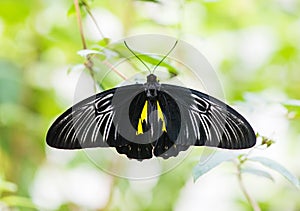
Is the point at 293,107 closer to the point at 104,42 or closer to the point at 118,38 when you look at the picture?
the point at 104,42

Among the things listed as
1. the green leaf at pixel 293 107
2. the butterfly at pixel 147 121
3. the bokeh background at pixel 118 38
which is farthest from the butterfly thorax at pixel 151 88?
the bokeh background at pixel 118 38

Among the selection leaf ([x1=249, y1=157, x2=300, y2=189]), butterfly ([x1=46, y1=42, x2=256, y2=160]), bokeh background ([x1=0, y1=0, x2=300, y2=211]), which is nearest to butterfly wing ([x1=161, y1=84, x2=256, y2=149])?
butterfly ([x1=46, y1=42, x2=256, y2=160])

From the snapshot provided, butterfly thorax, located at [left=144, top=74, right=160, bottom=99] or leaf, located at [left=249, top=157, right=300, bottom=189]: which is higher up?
butterfly thorax, located at [left=144, top=74, right=160, bottom=99]

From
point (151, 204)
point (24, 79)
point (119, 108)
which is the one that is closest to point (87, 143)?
point (119, 108)

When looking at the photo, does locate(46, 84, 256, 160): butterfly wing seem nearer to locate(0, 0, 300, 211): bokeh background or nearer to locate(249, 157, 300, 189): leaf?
locate(249, 157, 300, 189): leaf

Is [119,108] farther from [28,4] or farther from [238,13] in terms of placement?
[238,13]

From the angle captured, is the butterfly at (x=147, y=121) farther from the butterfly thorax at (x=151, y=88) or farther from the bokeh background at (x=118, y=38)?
the bokeh background at (x=118, y=38)
